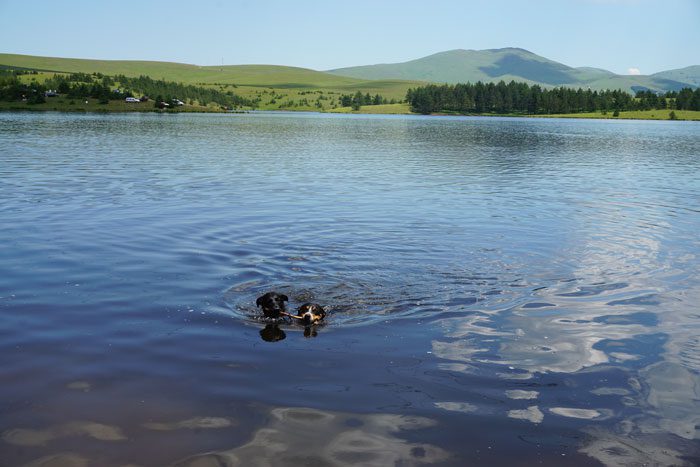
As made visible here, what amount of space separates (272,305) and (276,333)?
2.33 feet

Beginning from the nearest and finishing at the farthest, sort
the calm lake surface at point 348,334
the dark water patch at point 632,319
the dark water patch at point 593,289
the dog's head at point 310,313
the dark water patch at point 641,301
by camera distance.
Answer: the calm lake surface at point 348,334
the dog's head at point 310,313
the dark water patch at point 632,319
the dark water patch at point 641,301
the dark water patch at point 593,289

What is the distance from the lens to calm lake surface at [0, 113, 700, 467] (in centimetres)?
883

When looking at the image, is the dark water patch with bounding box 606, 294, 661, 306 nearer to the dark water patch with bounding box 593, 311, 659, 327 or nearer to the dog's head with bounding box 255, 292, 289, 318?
the dark water patch with bounding box 593, 311, 659, 327

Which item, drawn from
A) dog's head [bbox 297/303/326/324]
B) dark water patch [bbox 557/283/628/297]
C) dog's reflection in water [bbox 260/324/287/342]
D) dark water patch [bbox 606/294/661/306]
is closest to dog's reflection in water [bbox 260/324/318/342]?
dog's reflection in water [bbox 260/324/287/342]

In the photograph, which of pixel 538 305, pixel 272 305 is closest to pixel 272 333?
pixel 272 305

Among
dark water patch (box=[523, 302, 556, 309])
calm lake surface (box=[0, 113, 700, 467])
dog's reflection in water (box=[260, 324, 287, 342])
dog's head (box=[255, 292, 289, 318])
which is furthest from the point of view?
dark water patch (box=[523, 302, 556, 309])

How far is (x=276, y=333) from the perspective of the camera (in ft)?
43.5

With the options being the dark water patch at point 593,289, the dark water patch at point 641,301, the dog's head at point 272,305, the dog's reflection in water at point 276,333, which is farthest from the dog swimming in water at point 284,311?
the dark water patch at point 641,301

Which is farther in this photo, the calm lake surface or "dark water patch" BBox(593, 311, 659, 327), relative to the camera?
"dark water patch" BBox(593, 311, 659, 327)

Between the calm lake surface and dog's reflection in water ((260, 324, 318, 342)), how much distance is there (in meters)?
0.06

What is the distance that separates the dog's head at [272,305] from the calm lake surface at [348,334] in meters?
0.30

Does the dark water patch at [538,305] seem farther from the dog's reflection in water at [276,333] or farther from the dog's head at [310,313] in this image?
the dog's reflection in water at [276,333]

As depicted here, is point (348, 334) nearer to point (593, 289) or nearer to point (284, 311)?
point (284, 311)

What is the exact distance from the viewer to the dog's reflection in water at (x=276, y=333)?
12.9 m
